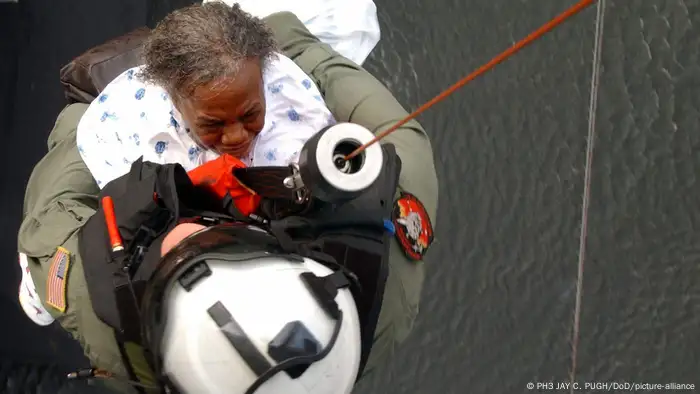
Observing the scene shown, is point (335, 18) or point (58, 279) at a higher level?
point (335, 18)

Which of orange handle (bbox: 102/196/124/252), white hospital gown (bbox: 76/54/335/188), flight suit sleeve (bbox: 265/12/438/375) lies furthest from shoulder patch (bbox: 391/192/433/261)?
orange handle (bbox: 102/196/124/252)

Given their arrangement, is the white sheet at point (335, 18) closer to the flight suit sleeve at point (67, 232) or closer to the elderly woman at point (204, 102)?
the elderly woman at point (204, 102)

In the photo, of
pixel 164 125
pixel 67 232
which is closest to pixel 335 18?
pixel 164 125

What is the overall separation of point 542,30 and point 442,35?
940mm

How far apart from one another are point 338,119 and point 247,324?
334mm

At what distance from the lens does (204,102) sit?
654 mm

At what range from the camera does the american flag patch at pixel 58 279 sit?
2.07ft

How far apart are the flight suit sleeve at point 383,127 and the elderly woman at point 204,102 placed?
30 millimetres

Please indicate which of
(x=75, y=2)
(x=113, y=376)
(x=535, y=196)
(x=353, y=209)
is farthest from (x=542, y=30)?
(x=75, y=2)

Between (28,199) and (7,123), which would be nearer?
→ (28,199)

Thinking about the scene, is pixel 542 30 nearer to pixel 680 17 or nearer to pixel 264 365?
pixel 264 365

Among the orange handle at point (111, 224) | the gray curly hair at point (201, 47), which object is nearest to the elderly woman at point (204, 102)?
the gray curly hair at point (201, 47)

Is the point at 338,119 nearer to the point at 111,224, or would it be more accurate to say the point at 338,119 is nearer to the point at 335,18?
the point at 335,18

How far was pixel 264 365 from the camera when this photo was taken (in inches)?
20.1
